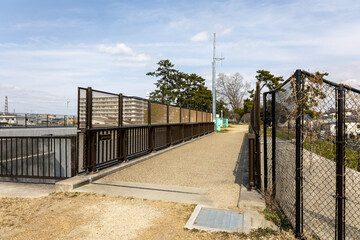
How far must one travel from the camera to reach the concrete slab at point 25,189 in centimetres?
489

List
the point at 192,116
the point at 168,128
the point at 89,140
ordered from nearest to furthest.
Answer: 1. the point at 89,140
2. the point at 168,128
3. the point at 192,116

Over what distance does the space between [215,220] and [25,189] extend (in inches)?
161

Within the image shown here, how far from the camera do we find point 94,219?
146 inches

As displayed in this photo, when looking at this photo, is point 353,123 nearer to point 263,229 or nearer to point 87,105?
point 263,229

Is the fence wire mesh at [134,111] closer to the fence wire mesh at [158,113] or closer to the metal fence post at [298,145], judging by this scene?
the fence wire mesh at [158,113]

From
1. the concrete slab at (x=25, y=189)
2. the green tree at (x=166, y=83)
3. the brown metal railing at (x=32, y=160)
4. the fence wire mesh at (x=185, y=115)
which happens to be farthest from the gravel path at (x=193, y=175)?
the green tree at (x=166, y=83)

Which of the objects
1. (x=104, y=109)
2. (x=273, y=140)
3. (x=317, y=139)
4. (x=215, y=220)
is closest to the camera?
(x=317, y=139)

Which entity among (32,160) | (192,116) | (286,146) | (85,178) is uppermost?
(192,116)

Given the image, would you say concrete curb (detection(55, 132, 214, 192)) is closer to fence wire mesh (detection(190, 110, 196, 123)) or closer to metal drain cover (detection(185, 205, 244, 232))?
metal drain cover (detection(185, 205, 244, 232))

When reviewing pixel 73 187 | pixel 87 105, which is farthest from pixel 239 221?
pixel 87 105

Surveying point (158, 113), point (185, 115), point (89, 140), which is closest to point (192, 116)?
point (185, 115)

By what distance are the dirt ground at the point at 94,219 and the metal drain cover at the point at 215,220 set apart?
4.7 inches

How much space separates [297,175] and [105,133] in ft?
16.5

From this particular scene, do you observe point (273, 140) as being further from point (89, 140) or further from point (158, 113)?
point (158, 113)
